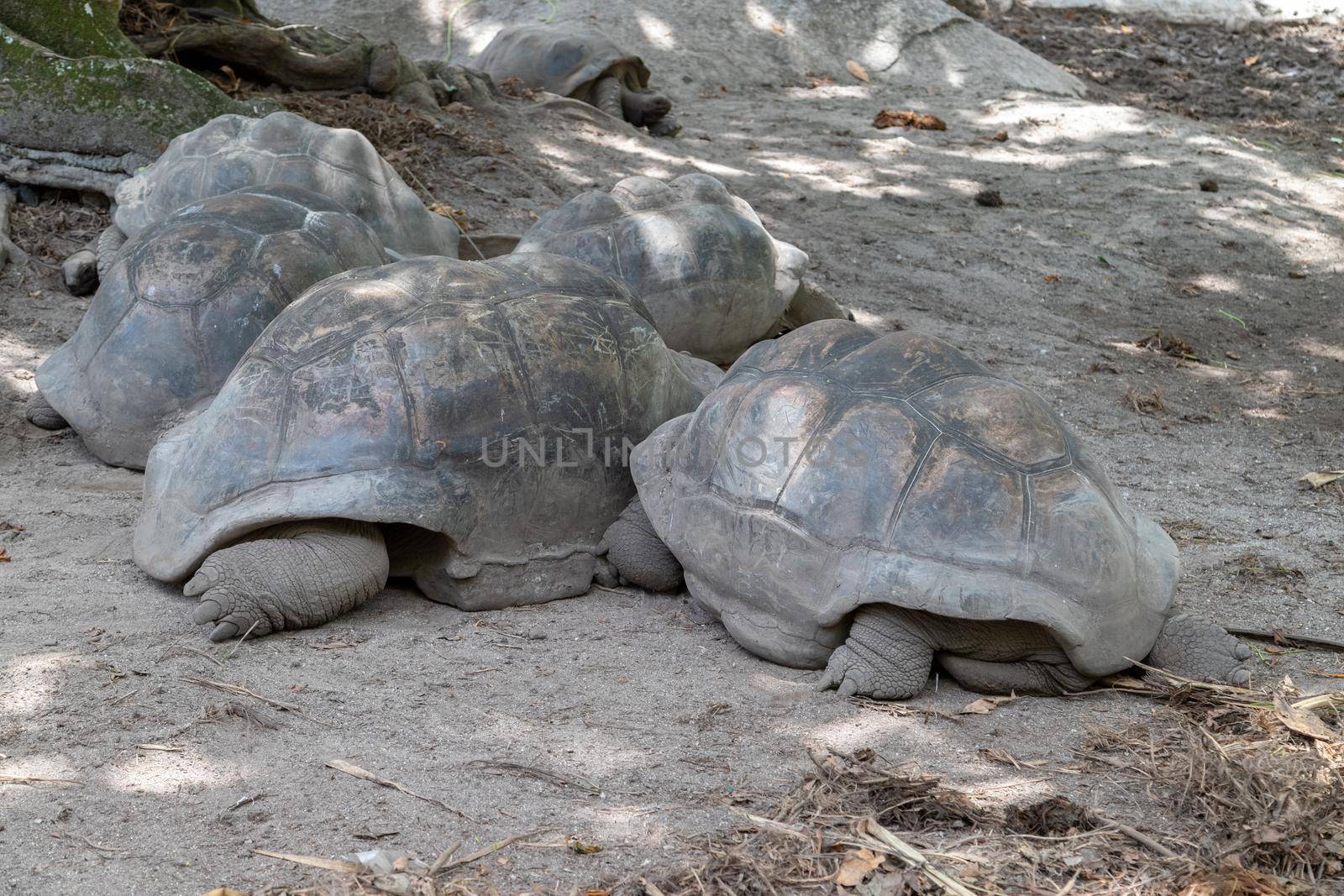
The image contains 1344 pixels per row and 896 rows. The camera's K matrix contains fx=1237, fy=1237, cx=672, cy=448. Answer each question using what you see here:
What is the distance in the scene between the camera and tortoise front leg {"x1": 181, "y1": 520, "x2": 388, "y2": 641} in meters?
3.19

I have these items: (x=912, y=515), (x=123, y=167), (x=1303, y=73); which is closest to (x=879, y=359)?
(x=912, y=515)

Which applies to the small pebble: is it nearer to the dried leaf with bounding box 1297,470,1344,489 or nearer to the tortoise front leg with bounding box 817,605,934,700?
the dried leaf with bounding box 1297,470,1344,489

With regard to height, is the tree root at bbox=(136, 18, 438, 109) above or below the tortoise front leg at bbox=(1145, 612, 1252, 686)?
above

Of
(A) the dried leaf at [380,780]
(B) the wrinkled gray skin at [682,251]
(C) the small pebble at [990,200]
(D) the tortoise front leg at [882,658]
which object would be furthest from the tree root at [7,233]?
(C) the small pebble at [990,200]

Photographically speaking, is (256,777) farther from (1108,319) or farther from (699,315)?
(1108,319)

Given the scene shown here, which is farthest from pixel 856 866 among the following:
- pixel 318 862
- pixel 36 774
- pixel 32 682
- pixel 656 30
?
pixel 656 30

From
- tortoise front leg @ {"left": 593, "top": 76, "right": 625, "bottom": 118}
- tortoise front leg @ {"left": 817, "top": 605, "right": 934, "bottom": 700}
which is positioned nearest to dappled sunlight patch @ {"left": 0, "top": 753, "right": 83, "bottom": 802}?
tortoise front leg @ {"left": 817, "top": 605, "right": 934, "bottom": 700}

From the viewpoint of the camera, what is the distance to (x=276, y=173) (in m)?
5.28

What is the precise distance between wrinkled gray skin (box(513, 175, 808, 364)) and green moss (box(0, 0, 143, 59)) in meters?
2.92

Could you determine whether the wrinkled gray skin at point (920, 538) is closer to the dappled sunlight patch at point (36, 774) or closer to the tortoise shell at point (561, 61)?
the dappled sunlight patch at point (36, 774)

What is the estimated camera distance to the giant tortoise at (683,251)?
16.5 feet

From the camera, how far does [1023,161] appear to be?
30.1 ft

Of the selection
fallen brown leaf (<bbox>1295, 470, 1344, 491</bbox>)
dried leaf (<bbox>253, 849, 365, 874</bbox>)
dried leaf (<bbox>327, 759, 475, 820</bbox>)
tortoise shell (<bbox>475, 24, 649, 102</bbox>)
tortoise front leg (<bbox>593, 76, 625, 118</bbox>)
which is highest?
tortoise shell (<bbox>475, 24, 649, 102</bbox>)

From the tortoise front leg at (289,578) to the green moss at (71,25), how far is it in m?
4.26
